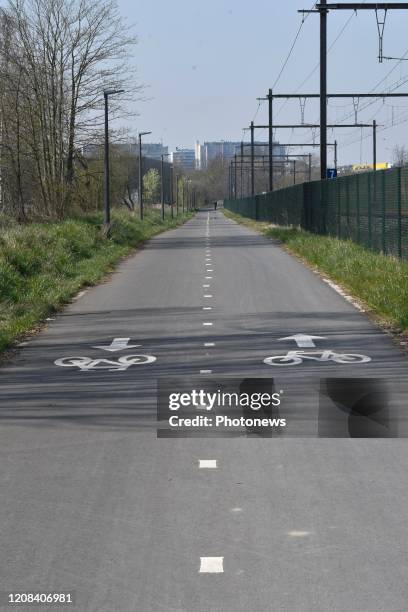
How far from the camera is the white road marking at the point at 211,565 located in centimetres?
507

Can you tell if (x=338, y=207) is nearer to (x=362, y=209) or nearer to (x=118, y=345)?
(x=362, y=209)

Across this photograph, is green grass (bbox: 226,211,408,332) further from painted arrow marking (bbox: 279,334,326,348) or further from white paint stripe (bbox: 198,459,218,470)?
white paint stripe (bbox: 198,459,218,470)

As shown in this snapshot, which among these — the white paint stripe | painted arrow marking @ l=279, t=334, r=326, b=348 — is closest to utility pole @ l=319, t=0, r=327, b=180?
painted arrow marking @ l=279, t=334, r=326, b=348

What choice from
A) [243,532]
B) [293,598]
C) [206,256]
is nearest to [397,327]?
[243,532]

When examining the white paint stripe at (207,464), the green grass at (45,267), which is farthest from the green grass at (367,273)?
the white paint stripe at (207,464)

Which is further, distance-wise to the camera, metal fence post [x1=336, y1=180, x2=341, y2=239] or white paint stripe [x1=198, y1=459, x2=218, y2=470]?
metal fence post [x1=336, y1=180, x2=341, y2=239]

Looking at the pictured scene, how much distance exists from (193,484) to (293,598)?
198cm

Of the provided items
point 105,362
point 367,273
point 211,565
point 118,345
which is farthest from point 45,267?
point 211,565

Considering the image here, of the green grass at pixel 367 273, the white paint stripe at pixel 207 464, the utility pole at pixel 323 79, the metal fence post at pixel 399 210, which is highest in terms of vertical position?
the utility pole at pixel 323 79

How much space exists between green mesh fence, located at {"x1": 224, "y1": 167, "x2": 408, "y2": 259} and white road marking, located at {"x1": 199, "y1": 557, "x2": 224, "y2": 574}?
17.0 meters

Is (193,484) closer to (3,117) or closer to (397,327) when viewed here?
(397,327)

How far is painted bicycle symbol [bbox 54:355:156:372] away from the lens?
37.3 feet

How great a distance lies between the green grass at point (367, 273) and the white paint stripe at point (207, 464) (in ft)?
22.2

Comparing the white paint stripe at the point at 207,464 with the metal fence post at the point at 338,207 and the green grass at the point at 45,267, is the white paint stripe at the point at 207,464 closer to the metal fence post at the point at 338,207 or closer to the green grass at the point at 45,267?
the green grass at the point at 45,267
